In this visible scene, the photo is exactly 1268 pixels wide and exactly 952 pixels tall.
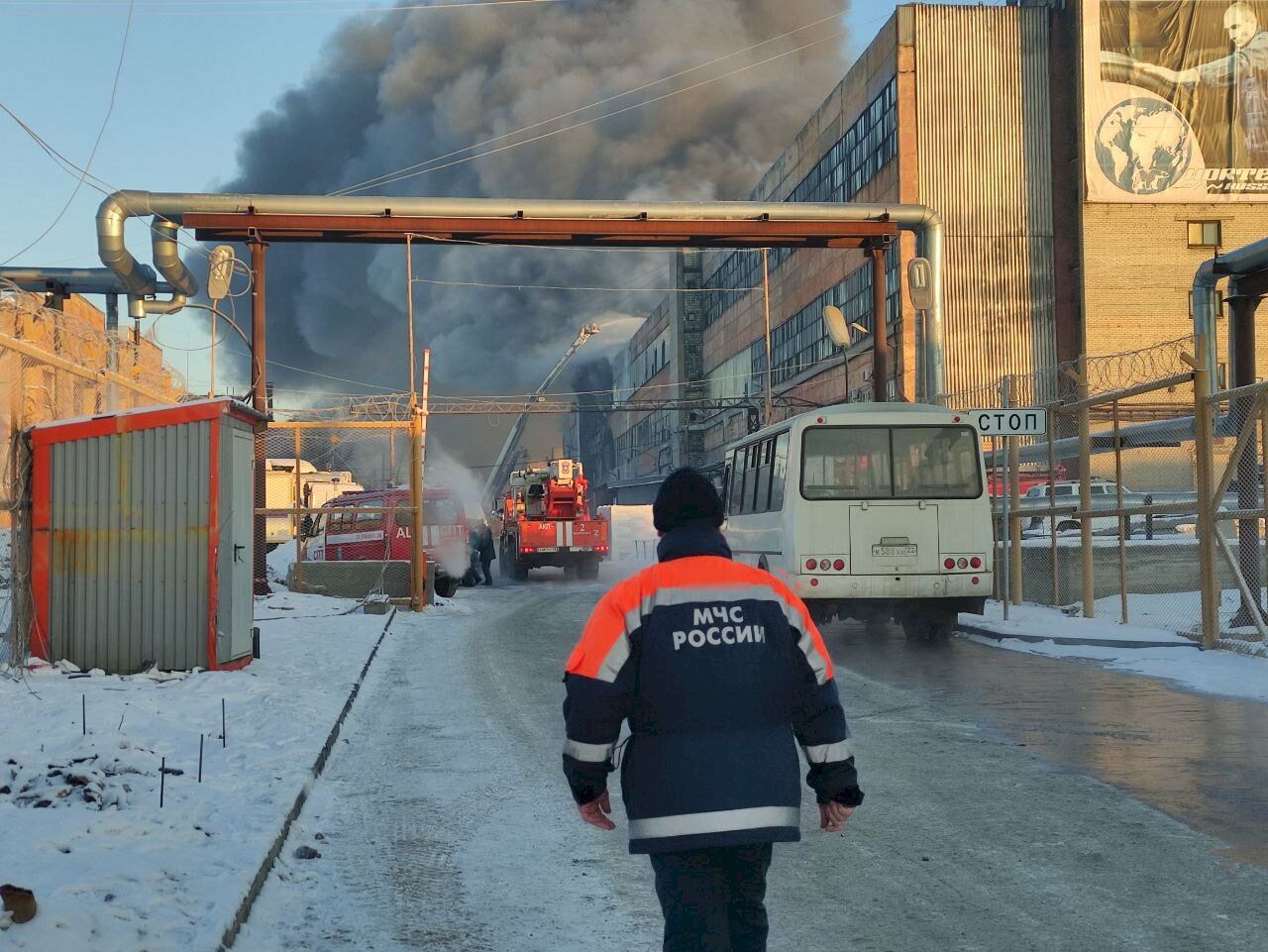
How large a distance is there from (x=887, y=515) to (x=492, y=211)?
12932 millimetres

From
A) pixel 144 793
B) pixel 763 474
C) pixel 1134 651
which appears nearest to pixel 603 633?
pixel 144 793

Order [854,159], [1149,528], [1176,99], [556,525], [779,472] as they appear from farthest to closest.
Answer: [854,159] < [1176,99] < [556,525] < [1149,528] < [779,472]

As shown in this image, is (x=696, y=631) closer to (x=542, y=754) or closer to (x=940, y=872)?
(x=940, y=872)

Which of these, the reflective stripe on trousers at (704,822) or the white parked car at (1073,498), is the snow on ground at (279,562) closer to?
the white parked car at (1073,498)

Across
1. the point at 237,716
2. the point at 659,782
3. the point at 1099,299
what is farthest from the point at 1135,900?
the point at 1099,299

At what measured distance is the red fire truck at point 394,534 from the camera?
24578mm

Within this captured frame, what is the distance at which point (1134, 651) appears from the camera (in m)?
13.7

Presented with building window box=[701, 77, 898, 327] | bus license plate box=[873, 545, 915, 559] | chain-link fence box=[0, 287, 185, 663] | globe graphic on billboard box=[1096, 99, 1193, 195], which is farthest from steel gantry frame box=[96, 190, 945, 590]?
globe graphic on billboard box=[1096, 99, 1193, 195]

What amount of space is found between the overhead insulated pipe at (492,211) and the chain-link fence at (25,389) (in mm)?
11796

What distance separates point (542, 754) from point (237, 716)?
236 cm

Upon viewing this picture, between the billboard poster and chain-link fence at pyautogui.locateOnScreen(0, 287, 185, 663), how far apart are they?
3469cm

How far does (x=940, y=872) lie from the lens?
5426 millimetres

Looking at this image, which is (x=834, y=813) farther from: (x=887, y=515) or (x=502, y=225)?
(x=502, y=225)

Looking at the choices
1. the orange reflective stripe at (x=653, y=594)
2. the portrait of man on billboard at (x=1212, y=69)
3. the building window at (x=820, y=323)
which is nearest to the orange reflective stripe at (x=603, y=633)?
the orange reflective stripe at (x=653, y=594)
